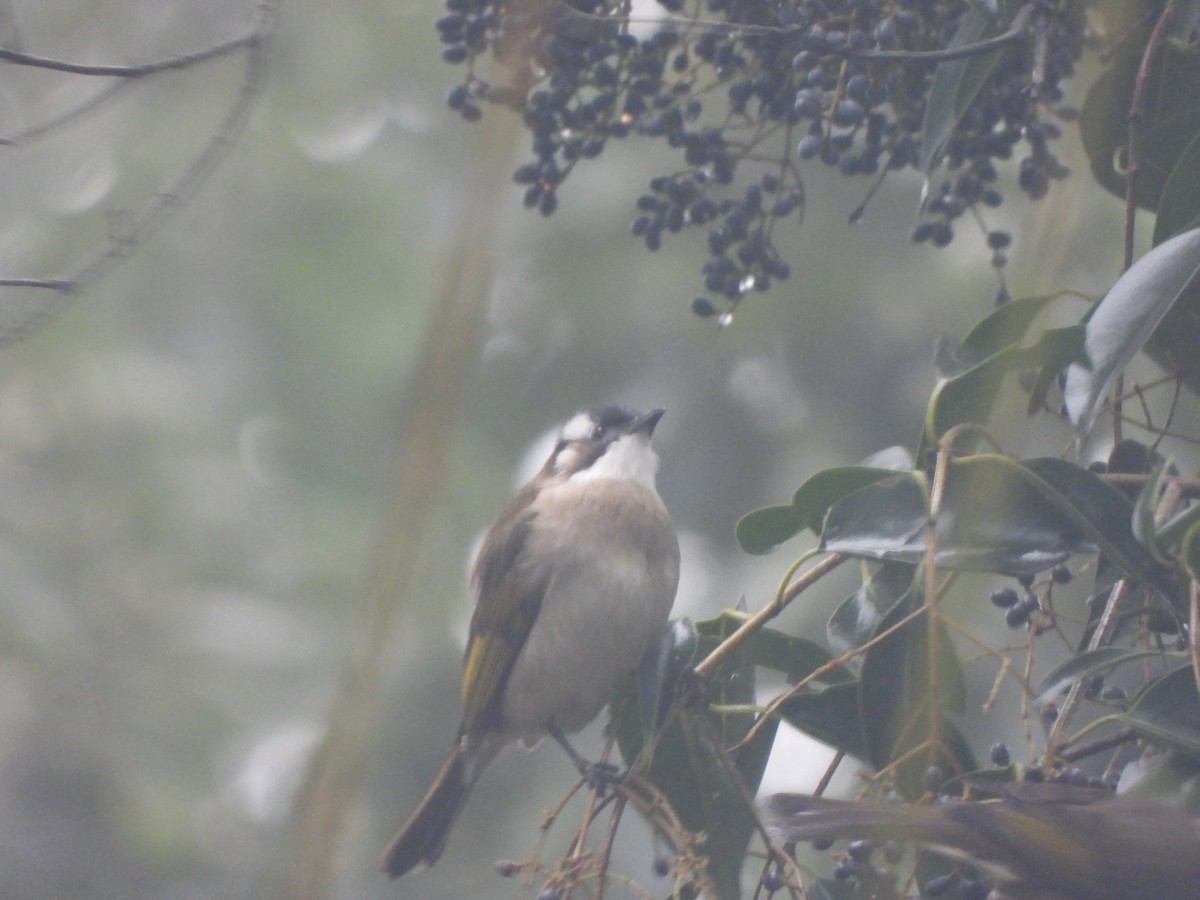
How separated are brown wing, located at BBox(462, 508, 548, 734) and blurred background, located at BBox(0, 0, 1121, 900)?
110 centimetres

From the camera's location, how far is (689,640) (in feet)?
6.34

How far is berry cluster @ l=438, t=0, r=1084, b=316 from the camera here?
202 cm

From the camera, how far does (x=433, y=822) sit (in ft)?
10.1

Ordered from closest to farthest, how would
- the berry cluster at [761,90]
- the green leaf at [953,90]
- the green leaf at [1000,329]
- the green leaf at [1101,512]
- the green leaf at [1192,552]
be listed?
the green leaf at [1192,552] → the green leaf at [1101,512] → the green leaf at [1000,329] → the green leaf at [953,90] → the berry cluster at [761,90]

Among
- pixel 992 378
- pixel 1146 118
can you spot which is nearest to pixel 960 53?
pixel 992 378

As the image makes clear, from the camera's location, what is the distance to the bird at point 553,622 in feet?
9.61

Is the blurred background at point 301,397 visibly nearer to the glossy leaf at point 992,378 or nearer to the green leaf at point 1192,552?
the glossy leaf at point 992,378

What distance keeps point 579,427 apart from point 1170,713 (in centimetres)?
218

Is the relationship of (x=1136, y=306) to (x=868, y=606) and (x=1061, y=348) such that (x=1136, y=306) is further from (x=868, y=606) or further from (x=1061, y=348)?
(x=868, y=606)

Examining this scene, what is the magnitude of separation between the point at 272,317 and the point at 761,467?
1.87 m

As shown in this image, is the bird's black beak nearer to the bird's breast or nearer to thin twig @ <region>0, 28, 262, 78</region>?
the bird's breast

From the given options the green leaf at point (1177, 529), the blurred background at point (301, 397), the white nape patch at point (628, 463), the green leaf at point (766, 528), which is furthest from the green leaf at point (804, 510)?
the blurred background at point (301, 397)

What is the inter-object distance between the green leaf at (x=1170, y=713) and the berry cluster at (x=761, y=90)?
30.0 inches

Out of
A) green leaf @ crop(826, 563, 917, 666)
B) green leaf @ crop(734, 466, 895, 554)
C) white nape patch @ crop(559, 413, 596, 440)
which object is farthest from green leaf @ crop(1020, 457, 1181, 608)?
white nape patch @ crop(559, 413, 596, 440)
